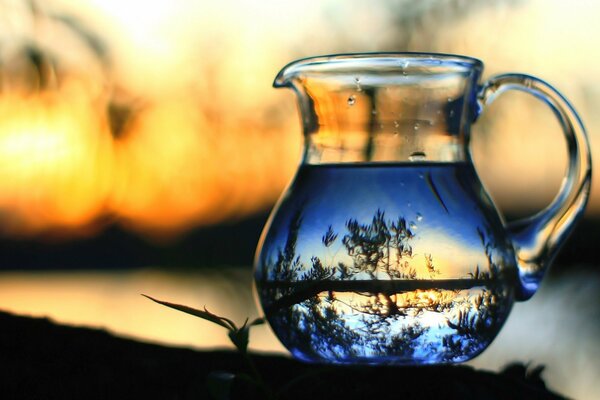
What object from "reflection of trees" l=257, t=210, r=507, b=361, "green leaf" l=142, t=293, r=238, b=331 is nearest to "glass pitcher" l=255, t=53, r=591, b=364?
"reflection of trees" l=257, t=210, r=507, b=361

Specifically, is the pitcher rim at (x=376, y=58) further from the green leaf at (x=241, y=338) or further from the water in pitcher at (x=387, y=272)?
the green leaf at (x=241, y=338)

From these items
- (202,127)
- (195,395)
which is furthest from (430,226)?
(202,127)

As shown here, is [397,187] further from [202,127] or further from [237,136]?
[202,127]

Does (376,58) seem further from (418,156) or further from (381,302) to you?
(381,302)

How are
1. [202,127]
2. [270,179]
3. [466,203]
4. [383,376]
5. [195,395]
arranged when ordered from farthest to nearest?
[202,127], [270,179], [466,203], [383,376], [195,395]

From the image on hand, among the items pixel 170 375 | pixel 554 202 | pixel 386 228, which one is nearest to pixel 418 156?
pixel 386 228

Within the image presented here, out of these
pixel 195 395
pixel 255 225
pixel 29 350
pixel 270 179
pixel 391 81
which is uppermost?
pixel 391 81
